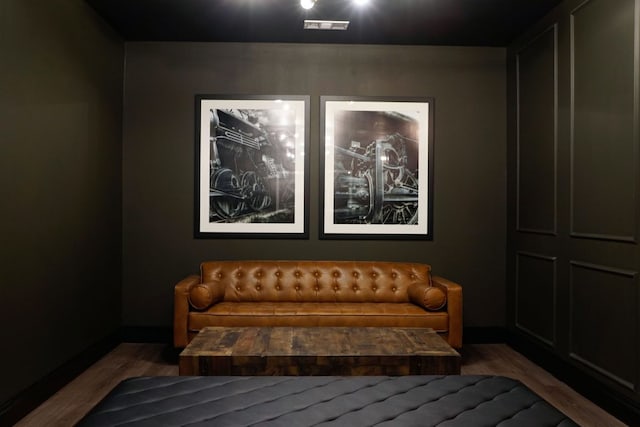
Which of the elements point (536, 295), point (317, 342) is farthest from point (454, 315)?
point (317, 342)

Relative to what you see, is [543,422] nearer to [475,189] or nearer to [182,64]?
[475,189]

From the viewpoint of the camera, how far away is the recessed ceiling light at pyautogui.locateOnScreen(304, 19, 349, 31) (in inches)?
155

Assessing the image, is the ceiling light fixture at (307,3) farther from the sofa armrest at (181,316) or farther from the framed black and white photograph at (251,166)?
the sofa armrest at (181,316)

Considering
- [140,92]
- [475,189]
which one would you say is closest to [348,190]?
[475,189]

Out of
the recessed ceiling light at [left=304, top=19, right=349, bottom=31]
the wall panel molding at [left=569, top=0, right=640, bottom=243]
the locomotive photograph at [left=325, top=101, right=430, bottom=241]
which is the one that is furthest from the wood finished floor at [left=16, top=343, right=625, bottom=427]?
the recessed ceiling light at [left=304, top=19, right=349, bottom=31]

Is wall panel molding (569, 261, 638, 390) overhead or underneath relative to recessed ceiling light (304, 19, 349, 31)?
underneath

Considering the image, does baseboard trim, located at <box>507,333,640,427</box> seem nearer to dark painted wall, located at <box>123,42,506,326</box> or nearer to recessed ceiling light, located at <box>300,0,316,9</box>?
dark painted wall, located at <box>123,42,506,326</box>

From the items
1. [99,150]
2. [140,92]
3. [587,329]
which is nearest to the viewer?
[587,329]

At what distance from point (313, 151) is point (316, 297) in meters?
1.39

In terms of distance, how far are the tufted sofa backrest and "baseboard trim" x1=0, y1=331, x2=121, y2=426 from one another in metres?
1.03

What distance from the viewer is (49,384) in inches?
121

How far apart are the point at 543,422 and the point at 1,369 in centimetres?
276

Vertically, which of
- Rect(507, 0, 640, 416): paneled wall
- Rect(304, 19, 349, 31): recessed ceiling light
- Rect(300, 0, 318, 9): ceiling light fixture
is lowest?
Rect(507, 0, 640, 416): paneled wall

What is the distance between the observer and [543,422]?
1510 millimetres
